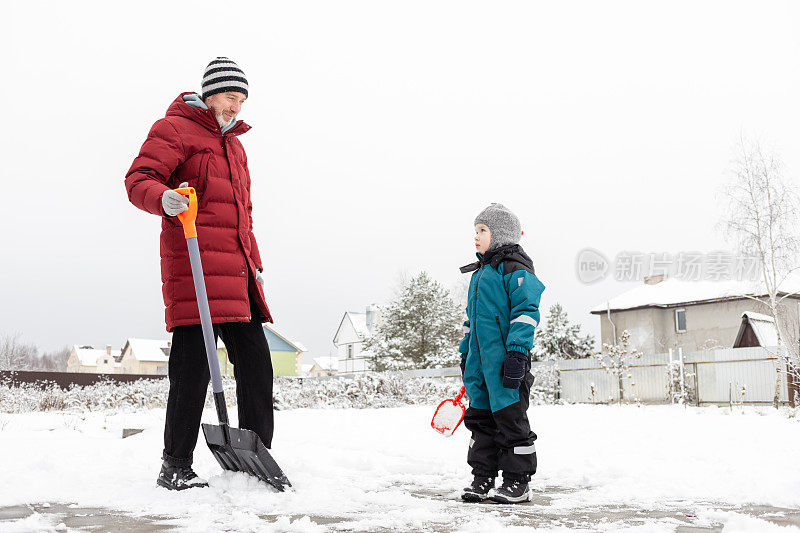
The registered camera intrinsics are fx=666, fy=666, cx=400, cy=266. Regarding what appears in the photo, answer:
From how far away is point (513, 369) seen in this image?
3.09 metres

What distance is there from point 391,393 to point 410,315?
783 inches

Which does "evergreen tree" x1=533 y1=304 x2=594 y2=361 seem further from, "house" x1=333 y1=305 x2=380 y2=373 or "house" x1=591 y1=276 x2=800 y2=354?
"house" x1=333 y1=305 x2=380 y2=373

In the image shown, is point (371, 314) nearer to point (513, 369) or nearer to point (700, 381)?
point (700, 381)

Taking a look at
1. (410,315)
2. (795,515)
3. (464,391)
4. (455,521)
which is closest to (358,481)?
(464,391)

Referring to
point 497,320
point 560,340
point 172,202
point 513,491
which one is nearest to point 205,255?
point 172,202

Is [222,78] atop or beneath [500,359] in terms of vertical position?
atop

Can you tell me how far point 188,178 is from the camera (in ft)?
10.3

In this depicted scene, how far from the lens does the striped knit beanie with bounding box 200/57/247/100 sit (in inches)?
126

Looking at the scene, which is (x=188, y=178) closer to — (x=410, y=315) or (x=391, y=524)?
(x=391, y=524)

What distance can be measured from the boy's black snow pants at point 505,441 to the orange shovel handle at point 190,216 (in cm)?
160

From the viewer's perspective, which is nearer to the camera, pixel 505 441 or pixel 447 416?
pixel 505 441

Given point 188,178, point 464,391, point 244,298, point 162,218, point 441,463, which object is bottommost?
point 441,463

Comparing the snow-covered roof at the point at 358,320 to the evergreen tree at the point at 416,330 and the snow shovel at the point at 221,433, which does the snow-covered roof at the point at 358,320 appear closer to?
the evergreen tree at the point at 416,330

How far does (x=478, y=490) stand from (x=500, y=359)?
0.62 m
